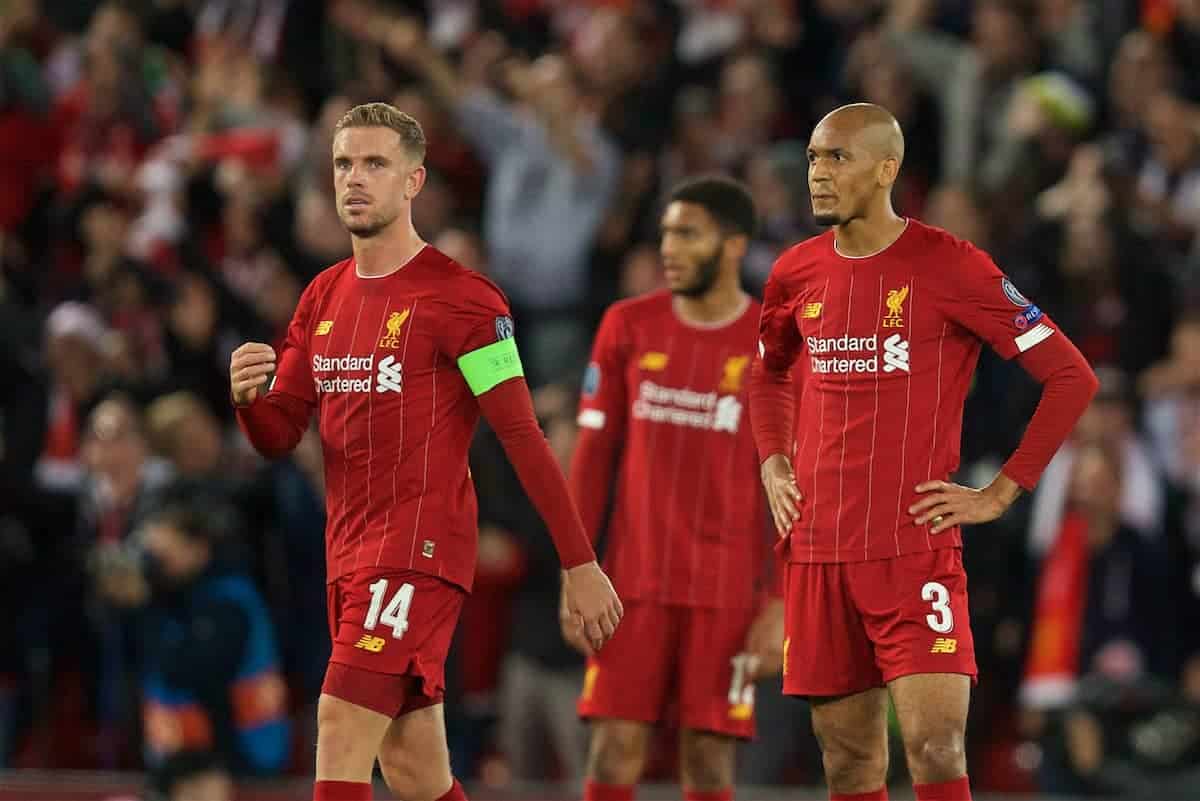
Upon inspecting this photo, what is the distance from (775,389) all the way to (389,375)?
1.39 m

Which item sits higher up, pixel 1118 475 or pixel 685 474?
pixel 1118 475

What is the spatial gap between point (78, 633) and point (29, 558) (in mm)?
521

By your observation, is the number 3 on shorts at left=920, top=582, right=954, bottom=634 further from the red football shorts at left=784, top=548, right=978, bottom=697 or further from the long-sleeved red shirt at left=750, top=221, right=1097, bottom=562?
the long-sleeved red shirt at left=750, top=221, right=1097, bottom=562

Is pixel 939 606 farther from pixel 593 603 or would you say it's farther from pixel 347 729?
pixel 347 729

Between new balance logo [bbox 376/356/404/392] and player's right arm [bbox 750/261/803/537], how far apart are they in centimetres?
126

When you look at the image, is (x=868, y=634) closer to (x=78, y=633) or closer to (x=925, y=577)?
(x=925, y=577)

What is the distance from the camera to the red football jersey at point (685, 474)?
7.92 meters

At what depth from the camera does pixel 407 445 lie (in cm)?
644

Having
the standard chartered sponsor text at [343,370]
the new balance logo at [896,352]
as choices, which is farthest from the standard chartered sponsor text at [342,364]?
the new balance logo at [896,352]

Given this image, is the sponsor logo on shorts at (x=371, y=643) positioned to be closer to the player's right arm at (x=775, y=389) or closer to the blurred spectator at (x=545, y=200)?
the player's right arm at (x=775, y=389)

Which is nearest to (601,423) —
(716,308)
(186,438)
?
(716,308)

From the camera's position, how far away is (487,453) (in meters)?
11.6

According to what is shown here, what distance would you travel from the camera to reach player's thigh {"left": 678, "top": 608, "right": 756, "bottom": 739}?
25.6 ft

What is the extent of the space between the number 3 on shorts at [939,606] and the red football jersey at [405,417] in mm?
1392
